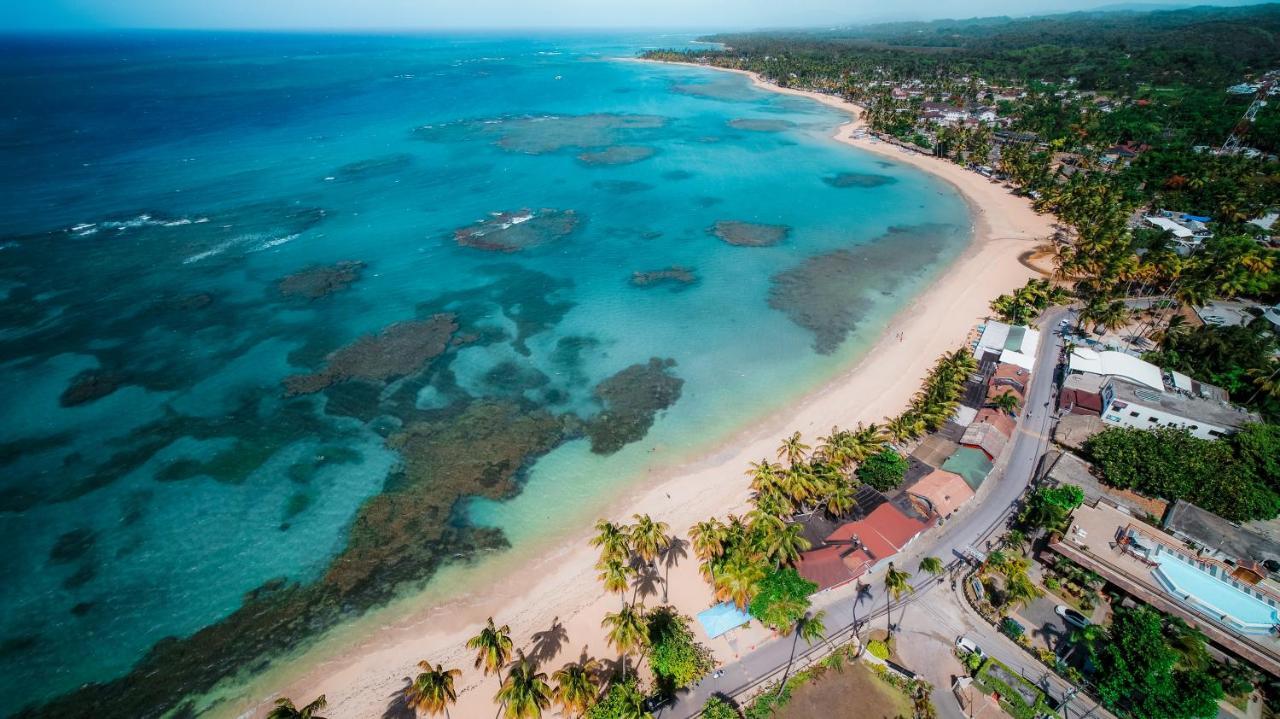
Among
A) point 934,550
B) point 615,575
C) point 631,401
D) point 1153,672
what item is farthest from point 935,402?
point 615,575

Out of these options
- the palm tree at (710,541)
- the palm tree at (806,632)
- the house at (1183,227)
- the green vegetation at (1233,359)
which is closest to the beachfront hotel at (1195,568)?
the palm tree at (806,632)

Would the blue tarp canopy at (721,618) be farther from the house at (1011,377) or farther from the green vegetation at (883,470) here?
the house at (1011,377)

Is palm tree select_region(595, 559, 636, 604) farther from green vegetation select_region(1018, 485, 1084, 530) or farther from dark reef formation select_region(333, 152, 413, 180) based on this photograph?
dark reef formation select_region(333, 152, 413, 180)

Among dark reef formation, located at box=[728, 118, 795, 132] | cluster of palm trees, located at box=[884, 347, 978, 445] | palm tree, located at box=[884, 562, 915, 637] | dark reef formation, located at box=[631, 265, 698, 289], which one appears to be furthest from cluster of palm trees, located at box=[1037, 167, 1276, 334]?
dark reef formation, located at box=[728, 118, 795, 132]

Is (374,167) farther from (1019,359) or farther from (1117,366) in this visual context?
(1117,366)

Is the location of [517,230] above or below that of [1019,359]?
above
